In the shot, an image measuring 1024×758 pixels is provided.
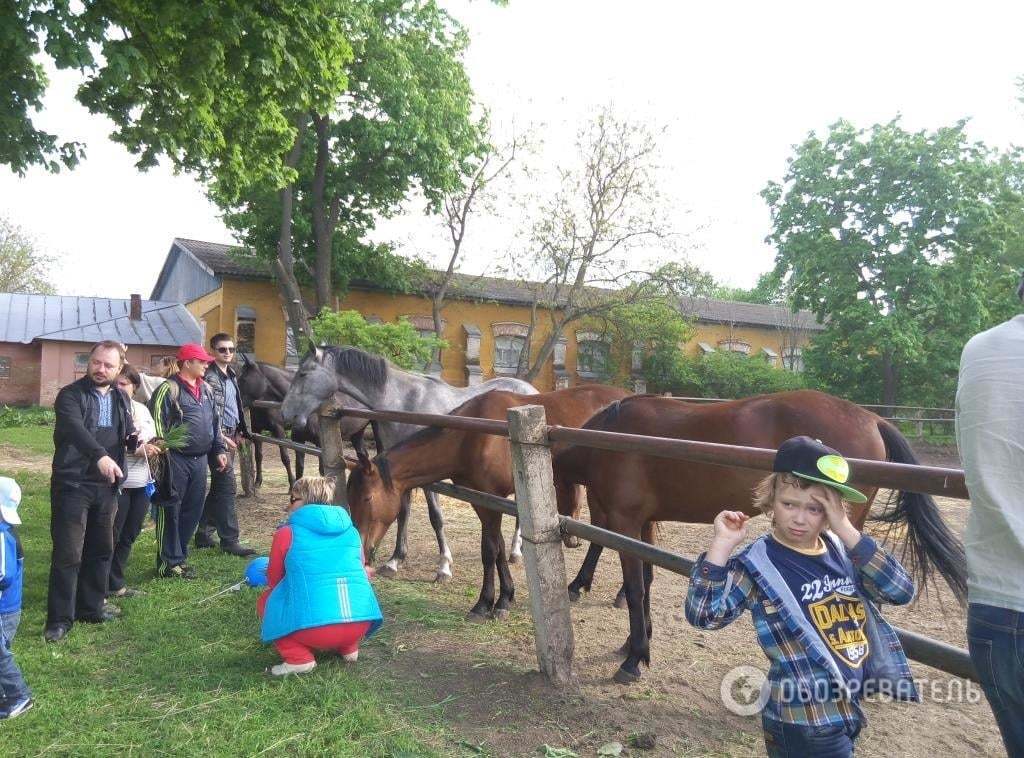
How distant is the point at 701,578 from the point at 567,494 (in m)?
3.53

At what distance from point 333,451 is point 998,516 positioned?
4.40m

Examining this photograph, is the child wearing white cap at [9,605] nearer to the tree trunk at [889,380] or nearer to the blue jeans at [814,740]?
the blue jeans at [814,740]

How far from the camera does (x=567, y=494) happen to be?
5262 millimetres

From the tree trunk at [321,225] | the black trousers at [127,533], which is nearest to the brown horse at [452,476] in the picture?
the black trousers at [127,533]

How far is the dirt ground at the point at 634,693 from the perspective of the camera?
9.07ft

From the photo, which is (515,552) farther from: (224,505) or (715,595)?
(715,595)

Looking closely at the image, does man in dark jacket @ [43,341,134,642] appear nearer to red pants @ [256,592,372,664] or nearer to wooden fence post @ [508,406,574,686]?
red pants @ [256,592,372,664]

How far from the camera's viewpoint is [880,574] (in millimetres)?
1681

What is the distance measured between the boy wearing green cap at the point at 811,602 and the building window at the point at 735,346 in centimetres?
2871

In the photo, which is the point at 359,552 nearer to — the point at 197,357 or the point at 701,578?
the point at 701,578

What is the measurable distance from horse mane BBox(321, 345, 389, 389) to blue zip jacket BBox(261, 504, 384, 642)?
3.04 meters

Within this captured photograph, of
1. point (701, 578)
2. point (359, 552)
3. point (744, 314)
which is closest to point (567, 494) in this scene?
point (359, 552)

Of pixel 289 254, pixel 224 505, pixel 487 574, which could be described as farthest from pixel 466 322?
pixel 487 574

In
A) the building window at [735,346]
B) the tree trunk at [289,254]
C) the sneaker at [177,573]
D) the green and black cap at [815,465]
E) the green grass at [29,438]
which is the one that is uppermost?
the tree trunk at [289,254]
